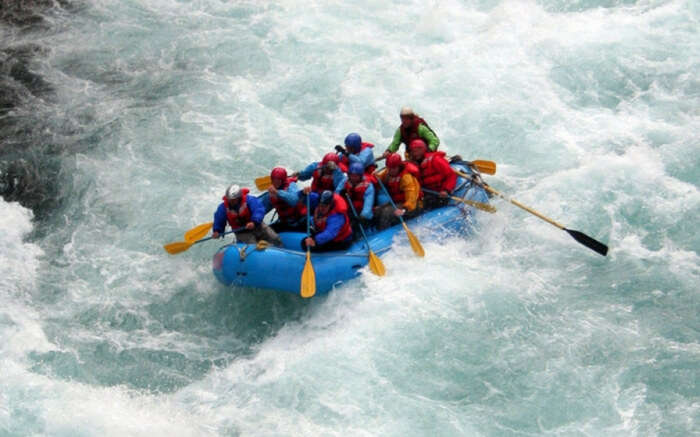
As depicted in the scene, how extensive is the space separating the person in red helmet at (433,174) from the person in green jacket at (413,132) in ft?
1.59

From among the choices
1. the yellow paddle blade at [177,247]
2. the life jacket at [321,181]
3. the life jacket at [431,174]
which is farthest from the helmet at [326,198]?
the yellow paddle blade at [177,247]

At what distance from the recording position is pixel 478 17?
13617mm

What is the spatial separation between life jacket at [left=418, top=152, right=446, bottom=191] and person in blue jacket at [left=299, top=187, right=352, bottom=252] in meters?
1.07

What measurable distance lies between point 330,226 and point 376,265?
2.03 feet

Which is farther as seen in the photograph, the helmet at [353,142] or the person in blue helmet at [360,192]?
the helmet at [353,142]

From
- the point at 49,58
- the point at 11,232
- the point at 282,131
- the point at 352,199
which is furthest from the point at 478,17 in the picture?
the point at 11,232

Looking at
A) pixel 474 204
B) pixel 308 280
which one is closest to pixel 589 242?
pixel 474 204

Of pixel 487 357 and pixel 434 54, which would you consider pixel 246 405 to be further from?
pixel 434 54

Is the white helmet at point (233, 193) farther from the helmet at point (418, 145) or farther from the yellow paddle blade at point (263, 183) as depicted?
the helmet at point (418, 145)

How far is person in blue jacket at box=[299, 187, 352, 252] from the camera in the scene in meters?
7.57

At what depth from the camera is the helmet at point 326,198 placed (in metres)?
7.54

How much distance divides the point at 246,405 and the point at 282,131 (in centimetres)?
528

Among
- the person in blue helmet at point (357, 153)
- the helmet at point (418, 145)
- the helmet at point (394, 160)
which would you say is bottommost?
the person in blue helmet at point (357, 153)

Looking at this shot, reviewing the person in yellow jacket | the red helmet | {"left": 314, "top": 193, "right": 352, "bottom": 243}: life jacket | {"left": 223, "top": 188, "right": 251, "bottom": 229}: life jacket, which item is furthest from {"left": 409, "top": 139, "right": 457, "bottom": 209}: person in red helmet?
{"left": 223, "top": 188, "right": 251, "bottom": 229}: life jacket
